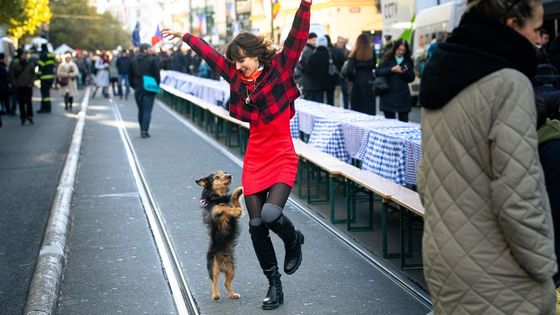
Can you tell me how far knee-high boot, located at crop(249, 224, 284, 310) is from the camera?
5.82 m

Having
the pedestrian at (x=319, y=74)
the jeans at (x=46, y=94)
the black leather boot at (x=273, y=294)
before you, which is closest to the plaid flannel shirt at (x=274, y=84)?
the black leather boot at (x=273, y=294)

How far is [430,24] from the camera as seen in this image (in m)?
25.5

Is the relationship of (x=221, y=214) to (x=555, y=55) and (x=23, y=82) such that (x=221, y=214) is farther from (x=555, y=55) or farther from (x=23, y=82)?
(x=23, y=82)

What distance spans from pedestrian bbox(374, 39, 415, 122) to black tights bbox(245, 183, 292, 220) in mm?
7547

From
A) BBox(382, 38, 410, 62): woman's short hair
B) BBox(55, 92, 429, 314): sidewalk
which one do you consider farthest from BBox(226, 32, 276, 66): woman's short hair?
BBox(382, 38, 410, 62): woman's short hair

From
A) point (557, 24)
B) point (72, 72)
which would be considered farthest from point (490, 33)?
point (72, 72)

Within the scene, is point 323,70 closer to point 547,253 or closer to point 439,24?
point 439,24

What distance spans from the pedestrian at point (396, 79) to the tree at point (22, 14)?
2474 cm

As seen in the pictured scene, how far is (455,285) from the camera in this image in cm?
326

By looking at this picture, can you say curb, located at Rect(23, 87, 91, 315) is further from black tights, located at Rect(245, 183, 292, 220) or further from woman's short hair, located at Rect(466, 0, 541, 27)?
woman's short hair, located at Rect(466, 0, 541, 27)

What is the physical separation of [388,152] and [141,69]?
396 inches

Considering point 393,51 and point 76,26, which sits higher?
point 76,26

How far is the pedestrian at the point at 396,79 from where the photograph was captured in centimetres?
1309

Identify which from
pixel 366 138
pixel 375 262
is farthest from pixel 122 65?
pixel 375 262
